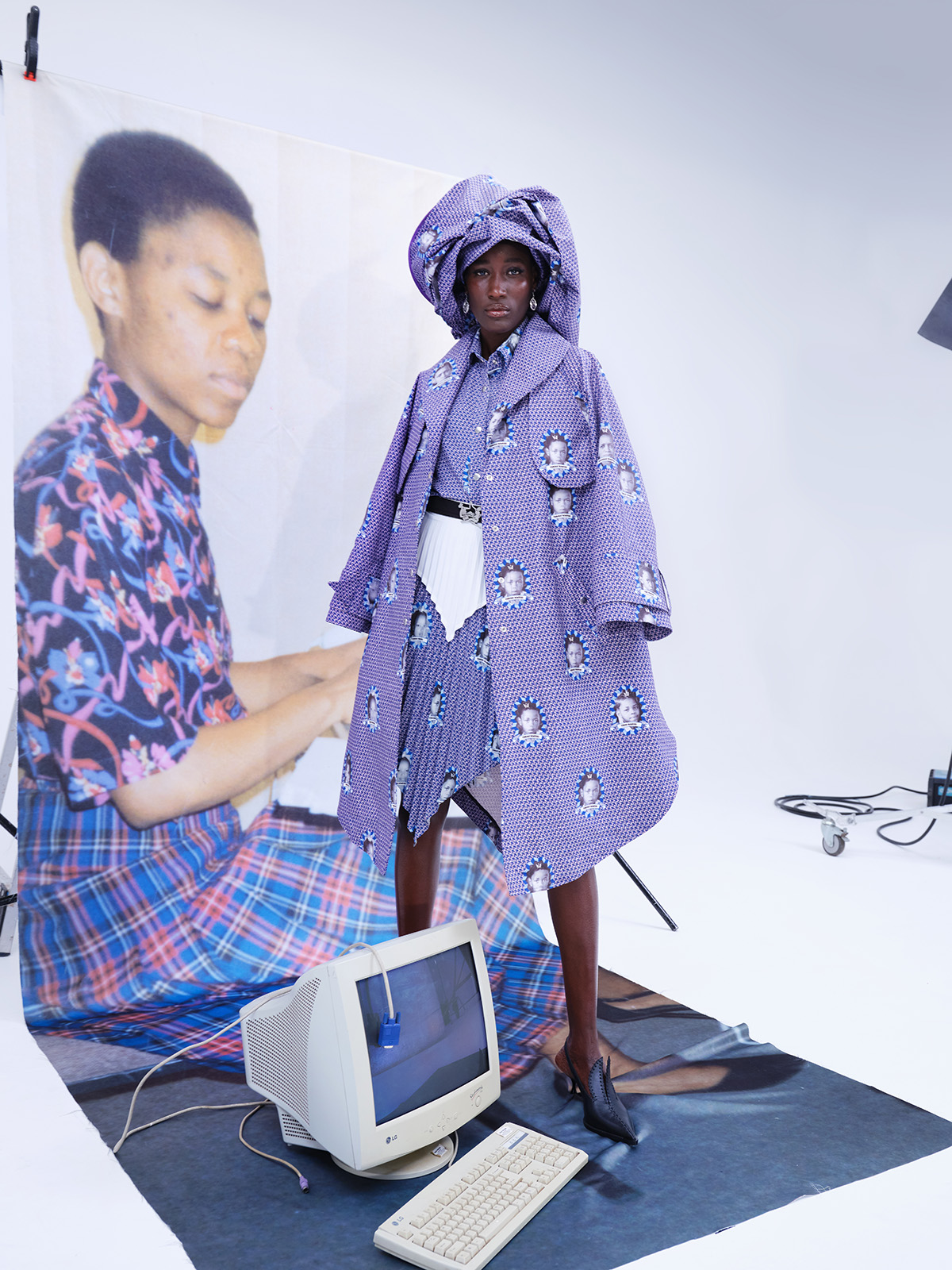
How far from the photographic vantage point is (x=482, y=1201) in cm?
144

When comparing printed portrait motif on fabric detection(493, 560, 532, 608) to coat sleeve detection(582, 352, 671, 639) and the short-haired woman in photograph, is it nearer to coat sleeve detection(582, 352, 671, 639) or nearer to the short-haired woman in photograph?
coat sleeve detection(582, 352, 671, 639)

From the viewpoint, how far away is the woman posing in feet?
5.71

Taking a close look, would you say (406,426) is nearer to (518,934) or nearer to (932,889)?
(518,934)

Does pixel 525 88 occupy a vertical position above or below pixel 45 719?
above

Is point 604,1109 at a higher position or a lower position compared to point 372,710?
lower

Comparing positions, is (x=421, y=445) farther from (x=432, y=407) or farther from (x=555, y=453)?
(x=555, y=453)

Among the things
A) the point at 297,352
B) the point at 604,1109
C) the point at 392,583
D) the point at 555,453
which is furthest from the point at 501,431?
the point at 604,1109

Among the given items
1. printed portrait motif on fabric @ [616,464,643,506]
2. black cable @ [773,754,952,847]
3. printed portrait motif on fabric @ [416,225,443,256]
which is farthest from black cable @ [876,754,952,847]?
printed portrait motif on fabric @ [416,225,443,256]

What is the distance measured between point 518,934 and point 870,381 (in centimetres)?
318

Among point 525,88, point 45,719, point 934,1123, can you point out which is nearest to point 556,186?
point 525,88

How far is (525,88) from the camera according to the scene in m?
3.64

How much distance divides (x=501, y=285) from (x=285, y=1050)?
1271 millimetres

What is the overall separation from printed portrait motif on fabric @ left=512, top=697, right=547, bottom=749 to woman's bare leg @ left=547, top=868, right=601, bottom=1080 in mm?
250

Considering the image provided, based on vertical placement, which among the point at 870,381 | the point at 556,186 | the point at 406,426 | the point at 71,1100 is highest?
the point at 556,186
